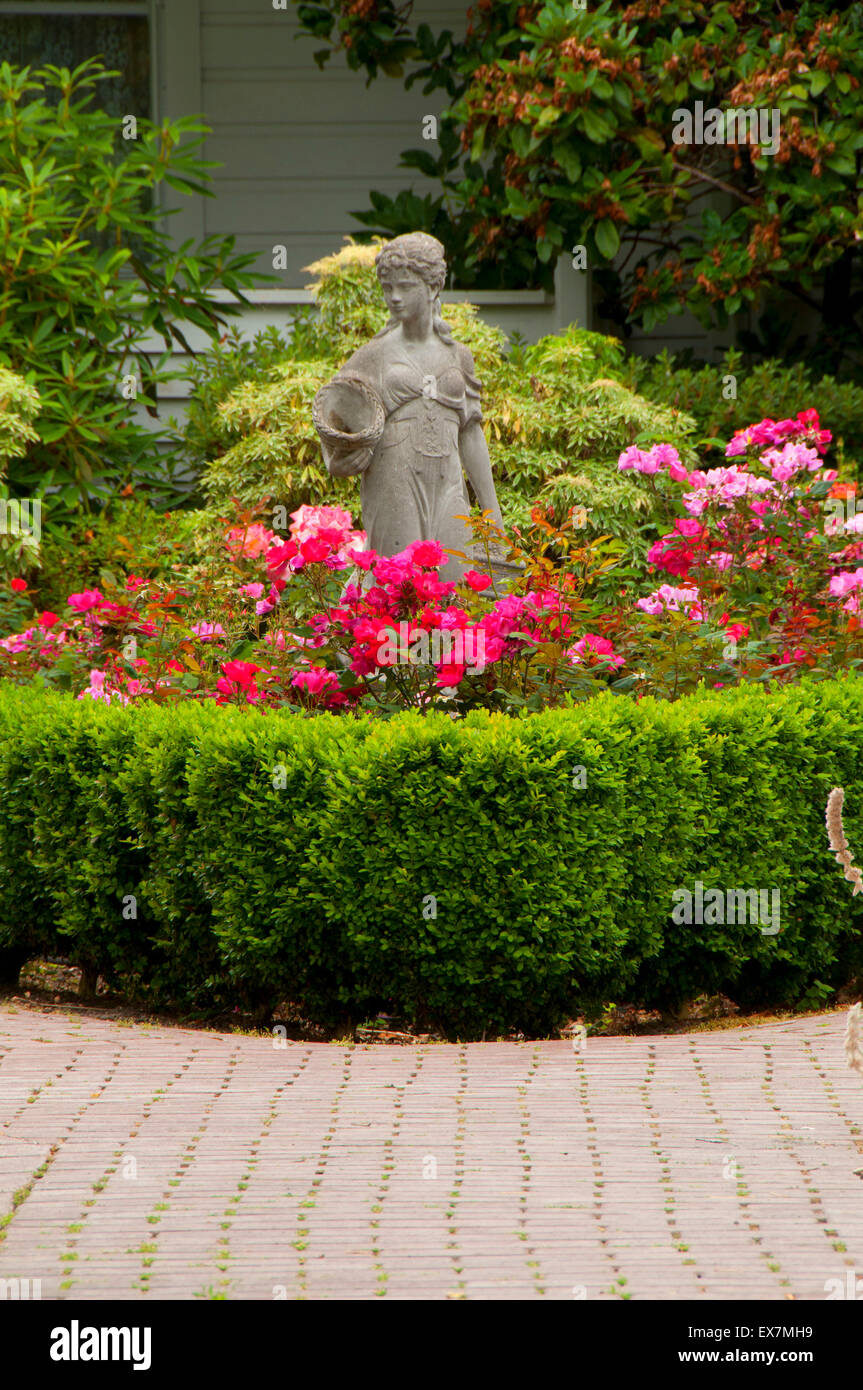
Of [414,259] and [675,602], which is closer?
[414,259]

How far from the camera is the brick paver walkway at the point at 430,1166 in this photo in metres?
3.04

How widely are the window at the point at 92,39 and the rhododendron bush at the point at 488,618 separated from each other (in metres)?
5.81

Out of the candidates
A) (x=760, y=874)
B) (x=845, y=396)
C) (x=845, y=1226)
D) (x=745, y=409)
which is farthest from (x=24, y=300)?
(x=845, y=1226)

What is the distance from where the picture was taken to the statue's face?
6.17m

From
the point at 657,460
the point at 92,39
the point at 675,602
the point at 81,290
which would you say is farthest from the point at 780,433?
the point at 92,39

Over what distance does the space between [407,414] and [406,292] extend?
476 mm

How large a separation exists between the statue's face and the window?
693cm

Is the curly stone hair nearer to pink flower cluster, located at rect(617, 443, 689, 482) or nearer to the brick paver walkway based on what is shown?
pink flower cluster, located at rect(617, 443, 689, 482)

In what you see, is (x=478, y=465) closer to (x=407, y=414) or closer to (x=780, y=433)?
(x=407, y=414)

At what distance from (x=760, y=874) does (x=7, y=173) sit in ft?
23.7

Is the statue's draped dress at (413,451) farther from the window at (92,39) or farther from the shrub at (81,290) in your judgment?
the window at (92,39)

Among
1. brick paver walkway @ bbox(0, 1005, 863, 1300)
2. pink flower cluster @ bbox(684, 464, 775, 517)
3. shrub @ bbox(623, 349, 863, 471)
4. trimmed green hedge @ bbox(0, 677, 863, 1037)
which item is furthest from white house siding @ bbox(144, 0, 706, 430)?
brick paver walkway @ bbox(0, 1005, 863, 1300)

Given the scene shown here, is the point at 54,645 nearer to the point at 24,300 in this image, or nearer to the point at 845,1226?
the point at 24,300

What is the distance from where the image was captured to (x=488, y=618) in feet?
18.3
